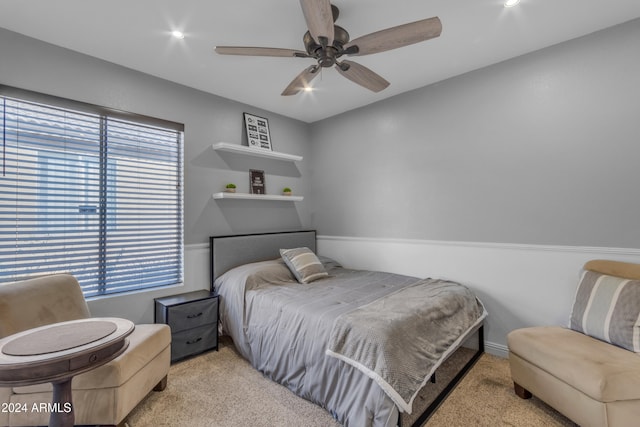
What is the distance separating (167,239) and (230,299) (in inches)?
36.4

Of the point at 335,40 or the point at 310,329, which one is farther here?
the point at 310,329

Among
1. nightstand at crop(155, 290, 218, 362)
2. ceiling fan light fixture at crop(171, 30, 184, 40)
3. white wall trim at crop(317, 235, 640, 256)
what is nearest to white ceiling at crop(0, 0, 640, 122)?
ceiling fan light fixture at crop(171, 30, 184, 40)

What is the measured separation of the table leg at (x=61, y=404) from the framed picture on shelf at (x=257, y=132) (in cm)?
281

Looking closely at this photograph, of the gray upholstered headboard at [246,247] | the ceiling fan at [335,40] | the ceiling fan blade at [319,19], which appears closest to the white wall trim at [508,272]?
the gray upholstered headboard at [246,247]

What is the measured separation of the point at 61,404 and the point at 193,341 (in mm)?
1349

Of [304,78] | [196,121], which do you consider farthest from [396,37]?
[196,121]

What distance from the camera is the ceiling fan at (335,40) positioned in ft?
5.11

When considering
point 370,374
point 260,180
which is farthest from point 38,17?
point 370,374

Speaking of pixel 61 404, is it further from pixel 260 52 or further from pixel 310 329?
pixel 260 52

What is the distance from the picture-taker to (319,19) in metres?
1.56

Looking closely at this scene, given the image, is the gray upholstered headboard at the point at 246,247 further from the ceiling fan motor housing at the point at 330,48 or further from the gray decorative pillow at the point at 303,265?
the ceiling fan motor housing at the point at 330,48

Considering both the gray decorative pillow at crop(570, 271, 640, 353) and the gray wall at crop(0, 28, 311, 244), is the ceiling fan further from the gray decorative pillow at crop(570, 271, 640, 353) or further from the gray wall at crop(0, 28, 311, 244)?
the gray decorative pillow at crop(570, 271, 640, 353)

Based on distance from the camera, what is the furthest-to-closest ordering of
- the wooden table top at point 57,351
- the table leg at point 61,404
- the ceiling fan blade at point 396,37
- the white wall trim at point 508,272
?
the white wall trim at point 508,272
the ceiling fan blade at point 396,37
the table leg at point 61,404
the wooden table top at point 57,351

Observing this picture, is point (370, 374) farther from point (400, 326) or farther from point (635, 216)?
point (635, 216)
